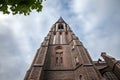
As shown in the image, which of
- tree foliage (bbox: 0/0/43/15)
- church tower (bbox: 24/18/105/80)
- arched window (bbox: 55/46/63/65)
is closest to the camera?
tree foliage (bbox: 0/0/43/15)

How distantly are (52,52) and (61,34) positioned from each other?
29.7ft

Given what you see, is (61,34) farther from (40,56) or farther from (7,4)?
(7,4)

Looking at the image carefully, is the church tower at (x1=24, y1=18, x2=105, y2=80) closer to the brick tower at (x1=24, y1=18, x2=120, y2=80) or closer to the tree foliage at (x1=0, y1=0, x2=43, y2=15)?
the brick tower at (x1=24, y1=18, x2=120, y2=80)

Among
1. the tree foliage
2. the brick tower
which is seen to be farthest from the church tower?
the tree foliage

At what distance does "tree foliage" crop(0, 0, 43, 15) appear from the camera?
15.7 ft

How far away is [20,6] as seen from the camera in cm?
501

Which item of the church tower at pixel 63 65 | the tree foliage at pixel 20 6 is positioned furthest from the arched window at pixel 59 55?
the tree foliage at pixel 20 6

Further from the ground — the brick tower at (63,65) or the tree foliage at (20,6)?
the brick tower at (63,65)

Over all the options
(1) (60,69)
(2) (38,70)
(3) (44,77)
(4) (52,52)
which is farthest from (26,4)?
(4) (52,52)

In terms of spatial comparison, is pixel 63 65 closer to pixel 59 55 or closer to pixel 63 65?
pixel 63 65

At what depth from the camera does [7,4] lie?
4.79 m

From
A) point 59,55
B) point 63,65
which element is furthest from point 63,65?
point 59,55

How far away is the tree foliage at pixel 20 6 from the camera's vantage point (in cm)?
479

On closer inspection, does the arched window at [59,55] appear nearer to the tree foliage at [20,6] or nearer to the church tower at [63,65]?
the church tower at [63,65]
